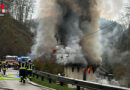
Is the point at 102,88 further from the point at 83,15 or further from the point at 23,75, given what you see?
the point at 83,15

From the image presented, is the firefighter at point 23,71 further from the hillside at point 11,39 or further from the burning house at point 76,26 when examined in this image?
the hillside at point 11,39

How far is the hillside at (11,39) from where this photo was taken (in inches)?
2169

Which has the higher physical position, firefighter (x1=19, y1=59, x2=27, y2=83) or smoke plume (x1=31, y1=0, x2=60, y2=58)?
smoke plume (x1=31, y1=0, x2=60, y2=58)

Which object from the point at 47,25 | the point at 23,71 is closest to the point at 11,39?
the point at 47,25

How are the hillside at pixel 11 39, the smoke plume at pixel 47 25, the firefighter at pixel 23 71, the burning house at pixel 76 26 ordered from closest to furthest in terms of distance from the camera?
the firefighter at pixel 23 71
the burning house at pixel 76 26
the smoke plume at pixel 47 25
the hillside at pixel 11 39

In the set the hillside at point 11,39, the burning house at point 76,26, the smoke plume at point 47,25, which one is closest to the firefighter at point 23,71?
the burning house at point 76,26

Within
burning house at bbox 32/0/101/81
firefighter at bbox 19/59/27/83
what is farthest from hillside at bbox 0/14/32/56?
firefighter at bbox 19/59/27/83

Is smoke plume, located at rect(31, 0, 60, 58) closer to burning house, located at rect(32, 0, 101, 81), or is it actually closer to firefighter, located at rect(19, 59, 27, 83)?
burning house, located at rect(32, 0, 101, 81)

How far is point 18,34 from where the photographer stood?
65.4m

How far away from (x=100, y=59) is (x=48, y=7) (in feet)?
36.4

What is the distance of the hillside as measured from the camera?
55.1 m

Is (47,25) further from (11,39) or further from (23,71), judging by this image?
(11,39)

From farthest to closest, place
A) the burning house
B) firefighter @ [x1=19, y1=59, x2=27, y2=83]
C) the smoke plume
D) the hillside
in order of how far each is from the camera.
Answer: the hillside, the smoke plume, the burning house, firefighter @ [x1=19, y1=59, x2=27, y2=83]

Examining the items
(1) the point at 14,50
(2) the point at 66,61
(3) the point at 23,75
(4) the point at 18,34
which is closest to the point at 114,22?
(2) the point at 66,61
